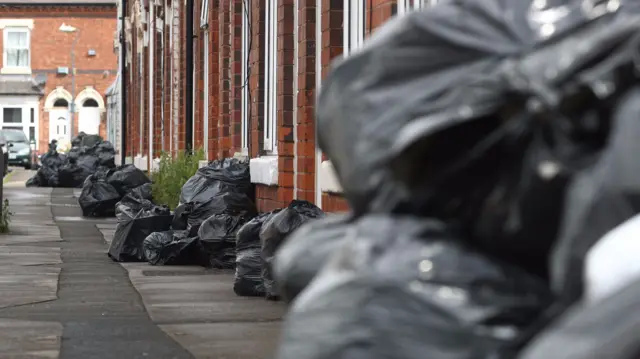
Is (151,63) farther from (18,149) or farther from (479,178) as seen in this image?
(18,149)

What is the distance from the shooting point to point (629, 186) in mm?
2182

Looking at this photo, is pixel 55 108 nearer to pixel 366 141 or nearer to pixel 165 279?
pixel 165 279

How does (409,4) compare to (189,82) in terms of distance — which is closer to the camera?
(409,4)

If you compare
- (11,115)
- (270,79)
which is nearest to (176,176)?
(270,79)

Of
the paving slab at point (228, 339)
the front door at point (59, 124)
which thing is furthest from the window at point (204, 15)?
the front door at point (59, 124)

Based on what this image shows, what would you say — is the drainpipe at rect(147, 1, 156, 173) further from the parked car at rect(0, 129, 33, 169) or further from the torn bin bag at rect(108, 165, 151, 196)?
the parked car at rect(0, 129, 33, 169)

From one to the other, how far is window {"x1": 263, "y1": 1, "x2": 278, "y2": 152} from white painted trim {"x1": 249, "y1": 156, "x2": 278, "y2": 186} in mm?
220

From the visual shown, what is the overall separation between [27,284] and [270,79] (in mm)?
3560

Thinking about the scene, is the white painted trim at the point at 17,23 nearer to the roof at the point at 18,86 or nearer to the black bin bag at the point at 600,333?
the roof at the point at 18,86

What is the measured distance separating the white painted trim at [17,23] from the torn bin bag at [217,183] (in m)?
47.7

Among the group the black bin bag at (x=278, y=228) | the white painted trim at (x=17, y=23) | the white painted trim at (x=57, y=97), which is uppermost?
the white painted trim at (x=17, y=23)

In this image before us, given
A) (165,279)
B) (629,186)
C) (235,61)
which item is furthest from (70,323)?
(235,61)

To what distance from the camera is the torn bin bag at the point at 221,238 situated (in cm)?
1175

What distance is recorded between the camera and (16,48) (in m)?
60.3
